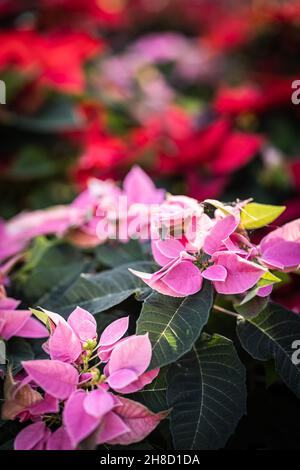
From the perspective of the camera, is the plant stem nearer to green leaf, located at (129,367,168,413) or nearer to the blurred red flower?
green leaf, located at (129,367,168,413)

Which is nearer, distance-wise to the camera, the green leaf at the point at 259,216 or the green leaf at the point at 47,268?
the green leaf at the point at 259,216

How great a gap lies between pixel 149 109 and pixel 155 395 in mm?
1282

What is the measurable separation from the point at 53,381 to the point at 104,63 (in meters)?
1.51

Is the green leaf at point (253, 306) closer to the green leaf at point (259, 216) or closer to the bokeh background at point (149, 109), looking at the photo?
the green leaf at point (259, 216)

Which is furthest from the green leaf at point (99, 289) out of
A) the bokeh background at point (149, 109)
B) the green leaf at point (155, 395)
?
the bokeh background at point (149, 109)

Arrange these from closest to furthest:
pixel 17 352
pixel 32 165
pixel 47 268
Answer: pixel 17 352 → pixel 47 268 → pixel 32 165

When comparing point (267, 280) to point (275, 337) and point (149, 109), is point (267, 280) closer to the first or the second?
point (275, 337)

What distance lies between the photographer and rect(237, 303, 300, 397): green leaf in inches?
23.5

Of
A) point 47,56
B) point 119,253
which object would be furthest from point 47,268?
point 47,56

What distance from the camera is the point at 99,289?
70 centimetres

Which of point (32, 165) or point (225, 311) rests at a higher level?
point (225, 311)

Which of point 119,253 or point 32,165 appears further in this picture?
point 32,165

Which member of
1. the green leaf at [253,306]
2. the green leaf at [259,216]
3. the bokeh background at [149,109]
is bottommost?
the bokeh background at [149,109]

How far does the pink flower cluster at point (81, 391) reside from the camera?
1.72 ft
